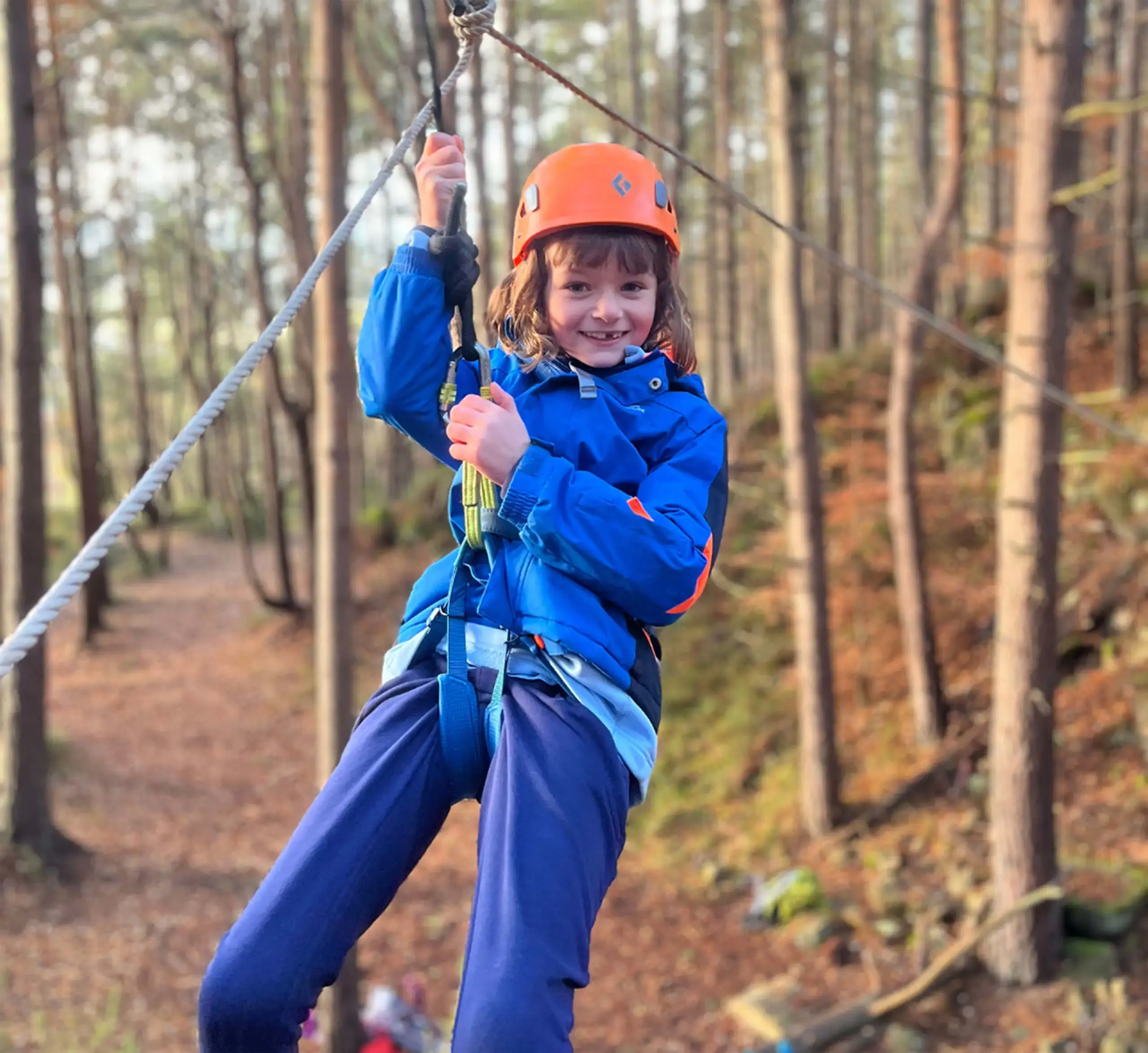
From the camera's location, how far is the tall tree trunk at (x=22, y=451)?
698cm

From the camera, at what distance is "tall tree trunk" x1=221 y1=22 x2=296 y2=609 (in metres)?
10.8

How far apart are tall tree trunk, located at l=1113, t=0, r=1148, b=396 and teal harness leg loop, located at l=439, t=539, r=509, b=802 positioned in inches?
383

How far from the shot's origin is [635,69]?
1422cm

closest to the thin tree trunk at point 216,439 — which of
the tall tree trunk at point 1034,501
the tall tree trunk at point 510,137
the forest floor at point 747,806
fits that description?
the forest floor at point 747,806

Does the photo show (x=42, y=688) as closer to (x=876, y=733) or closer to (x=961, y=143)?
(x=876, y=733)

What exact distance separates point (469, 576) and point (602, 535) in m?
0.34

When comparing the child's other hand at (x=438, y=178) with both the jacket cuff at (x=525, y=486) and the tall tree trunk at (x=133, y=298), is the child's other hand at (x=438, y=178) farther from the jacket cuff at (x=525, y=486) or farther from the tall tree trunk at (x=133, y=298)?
the tall tree trunk at (x=133, y=298)

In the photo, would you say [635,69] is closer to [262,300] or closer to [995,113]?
[995,113]

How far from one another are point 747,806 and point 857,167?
1132 centimetres

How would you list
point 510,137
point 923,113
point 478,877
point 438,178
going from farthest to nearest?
1. point 510,137
2. point 923,113
3. point 438,178
4. point 478,877

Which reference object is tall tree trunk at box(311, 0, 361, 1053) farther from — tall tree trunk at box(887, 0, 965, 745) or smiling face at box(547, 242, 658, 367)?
tall tree trunk at box(887, 0, 965, 745)

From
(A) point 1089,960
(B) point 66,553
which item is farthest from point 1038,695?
(B) point 66,553

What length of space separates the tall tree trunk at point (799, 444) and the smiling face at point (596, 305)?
5991 mm

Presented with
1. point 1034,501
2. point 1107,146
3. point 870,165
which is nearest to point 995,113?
point 1107,146
